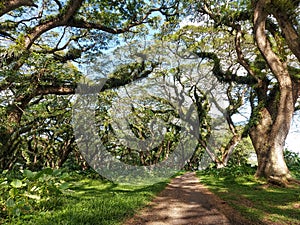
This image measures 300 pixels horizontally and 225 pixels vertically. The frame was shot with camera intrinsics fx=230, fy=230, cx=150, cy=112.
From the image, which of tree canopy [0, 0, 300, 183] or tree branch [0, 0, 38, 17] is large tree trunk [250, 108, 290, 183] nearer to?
tree canopy [0, 0, 300, 183]

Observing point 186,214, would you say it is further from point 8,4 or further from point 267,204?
point 8,4

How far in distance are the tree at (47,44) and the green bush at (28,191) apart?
3968 mm

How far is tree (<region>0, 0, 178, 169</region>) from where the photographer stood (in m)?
7.40

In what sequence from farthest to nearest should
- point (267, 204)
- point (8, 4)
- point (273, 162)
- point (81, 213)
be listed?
point (273, 162)
point (8, 4)
point (267, 204)
point (81, 213)

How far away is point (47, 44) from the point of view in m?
11.7

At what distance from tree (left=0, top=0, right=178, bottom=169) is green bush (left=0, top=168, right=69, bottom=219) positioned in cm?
397

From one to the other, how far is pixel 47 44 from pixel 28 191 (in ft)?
31.3

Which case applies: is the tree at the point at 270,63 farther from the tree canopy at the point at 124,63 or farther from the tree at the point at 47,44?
the tree at the point at 47,44

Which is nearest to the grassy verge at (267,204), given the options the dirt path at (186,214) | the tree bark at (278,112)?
the dirt path at (186,214)

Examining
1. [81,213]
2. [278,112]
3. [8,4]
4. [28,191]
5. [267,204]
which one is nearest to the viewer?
[81,213]

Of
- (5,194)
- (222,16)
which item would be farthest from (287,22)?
(5,194)

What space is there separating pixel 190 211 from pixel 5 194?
3.62m

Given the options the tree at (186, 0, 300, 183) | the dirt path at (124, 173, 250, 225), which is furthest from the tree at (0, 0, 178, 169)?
the dirt path at (124, 173, 250, 225)

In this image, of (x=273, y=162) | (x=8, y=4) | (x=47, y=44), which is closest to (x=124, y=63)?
(x=47, y=44)
